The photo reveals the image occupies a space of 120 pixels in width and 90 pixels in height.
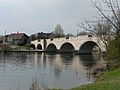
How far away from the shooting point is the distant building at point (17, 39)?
547ft

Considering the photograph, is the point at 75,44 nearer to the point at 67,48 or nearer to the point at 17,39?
the point at 67,48

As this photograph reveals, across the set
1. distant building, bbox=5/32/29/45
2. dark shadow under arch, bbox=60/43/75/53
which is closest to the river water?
dark shadow under arch, bbox=60/43/75/53

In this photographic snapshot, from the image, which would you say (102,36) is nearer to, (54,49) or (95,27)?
(95,27)

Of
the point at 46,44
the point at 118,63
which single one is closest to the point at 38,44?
the point at 46,44

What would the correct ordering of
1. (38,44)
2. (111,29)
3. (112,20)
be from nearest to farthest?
(112,20)
(111,29)
(38,44)

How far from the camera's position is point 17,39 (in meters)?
175

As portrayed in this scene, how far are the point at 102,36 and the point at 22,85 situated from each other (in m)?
17.2

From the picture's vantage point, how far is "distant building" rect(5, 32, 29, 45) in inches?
6560

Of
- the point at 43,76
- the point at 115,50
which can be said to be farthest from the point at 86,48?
the point at 115,50

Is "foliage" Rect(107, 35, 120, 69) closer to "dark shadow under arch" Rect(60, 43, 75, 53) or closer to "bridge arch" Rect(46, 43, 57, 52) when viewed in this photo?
"dark shadow under arch" Rect(60, 43, 75, 53)

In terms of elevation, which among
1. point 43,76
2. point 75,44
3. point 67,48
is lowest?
point 43,76

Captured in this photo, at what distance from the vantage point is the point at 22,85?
2900cm

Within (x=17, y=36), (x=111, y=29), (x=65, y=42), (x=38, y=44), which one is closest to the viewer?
(x=111, y=29)

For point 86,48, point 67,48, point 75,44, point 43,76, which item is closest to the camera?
point 43,76
